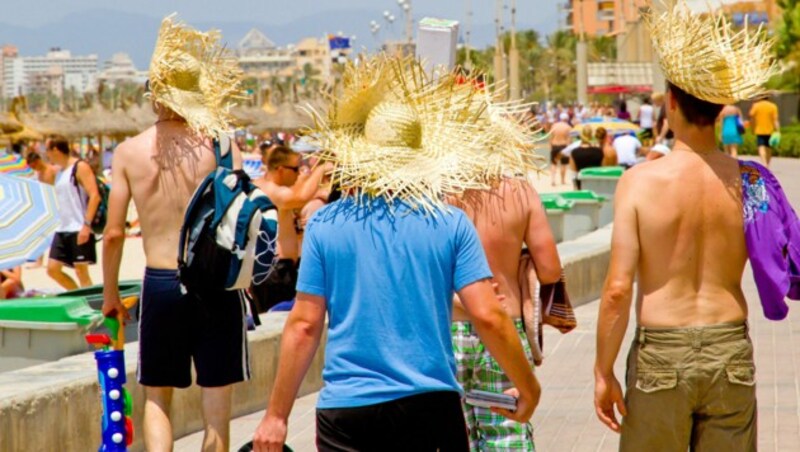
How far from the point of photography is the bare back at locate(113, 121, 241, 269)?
6254 millimetres

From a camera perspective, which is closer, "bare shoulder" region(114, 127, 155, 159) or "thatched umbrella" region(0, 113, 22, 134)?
"bare shoulder" region(114, 127, 155, 159)

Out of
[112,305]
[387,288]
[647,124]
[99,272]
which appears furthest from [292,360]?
[647,124]

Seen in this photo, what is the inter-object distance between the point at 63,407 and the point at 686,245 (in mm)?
3141

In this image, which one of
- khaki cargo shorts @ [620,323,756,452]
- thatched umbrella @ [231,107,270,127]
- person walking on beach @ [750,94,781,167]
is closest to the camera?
khaki cargo shorts @ [620,323,756,452]

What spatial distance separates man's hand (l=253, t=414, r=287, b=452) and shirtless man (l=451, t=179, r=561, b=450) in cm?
115

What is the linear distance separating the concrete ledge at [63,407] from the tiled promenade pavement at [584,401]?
0.81ft

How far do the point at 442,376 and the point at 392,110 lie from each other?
803 mm

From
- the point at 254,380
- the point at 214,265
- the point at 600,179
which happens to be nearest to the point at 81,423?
the point at 214,265

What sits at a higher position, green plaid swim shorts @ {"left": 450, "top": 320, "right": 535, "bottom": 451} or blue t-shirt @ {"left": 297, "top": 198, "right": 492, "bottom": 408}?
blue t-shirt @ {"left": 297, "top": 198, "right": 492, "bottom": 408}

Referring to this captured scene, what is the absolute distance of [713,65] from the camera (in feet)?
15.2

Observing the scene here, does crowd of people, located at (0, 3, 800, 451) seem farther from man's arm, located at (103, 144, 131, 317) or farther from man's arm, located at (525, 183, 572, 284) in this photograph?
man's arm, located at (103, 144, 131, 317)

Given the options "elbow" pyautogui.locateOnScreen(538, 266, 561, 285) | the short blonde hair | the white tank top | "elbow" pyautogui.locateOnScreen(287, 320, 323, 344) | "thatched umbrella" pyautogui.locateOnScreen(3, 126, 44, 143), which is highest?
"elbow" pyautogui.locateOnScreen(287, 320, 323, 344)

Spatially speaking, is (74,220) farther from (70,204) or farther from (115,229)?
(115,229)

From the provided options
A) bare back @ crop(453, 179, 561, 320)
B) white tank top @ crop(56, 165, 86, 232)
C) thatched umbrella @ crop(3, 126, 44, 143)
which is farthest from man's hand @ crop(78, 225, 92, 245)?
thatched umbrella @ crop(3, 126, 44, 143)
